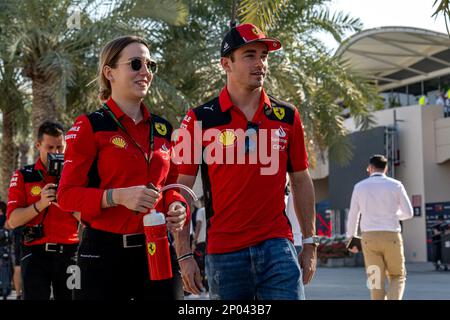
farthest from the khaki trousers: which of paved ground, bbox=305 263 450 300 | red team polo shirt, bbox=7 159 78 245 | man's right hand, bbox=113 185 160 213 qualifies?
man's right hand, bbox=113 185 160 213

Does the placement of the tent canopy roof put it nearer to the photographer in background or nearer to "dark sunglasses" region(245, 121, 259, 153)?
the photographer in background

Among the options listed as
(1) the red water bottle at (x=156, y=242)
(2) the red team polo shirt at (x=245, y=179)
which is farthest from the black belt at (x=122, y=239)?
(2) the red team polo shirt at (x=245, y=179)

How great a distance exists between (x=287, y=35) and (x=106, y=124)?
46.5 feet

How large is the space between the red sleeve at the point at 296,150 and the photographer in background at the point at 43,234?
2534 mm

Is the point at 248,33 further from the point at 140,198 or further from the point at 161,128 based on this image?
the point at 140,198

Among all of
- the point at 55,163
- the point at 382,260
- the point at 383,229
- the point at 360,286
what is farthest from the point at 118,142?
the point at 360,286

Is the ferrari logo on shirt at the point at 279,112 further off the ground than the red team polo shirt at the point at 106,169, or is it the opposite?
the ferrari logo on shirt at the point at 279,112

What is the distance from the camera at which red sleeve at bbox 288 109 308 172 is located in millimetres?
4375

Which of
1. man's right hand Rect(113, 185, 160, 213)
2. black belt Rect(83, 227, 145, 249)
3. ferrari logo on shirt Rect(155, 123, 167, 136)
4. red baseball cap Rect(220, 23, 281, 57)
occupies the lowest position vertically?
black belt Rect(83, 227, 145, 249)

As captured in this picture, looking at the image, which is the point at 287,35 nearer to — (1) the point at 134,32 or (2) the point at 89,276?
(1) the point at 134,32

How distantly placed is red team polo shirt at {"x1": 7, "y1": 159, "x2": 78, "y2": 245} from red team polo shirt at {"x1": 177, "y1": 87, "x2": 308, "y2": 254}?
2.43 m

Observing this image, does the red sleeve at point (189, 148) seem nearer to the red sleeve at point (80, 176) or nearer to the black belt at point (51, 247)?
the red sleeve at point (80, 176)

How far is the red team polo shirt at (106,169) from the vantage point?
3932 millimetres
